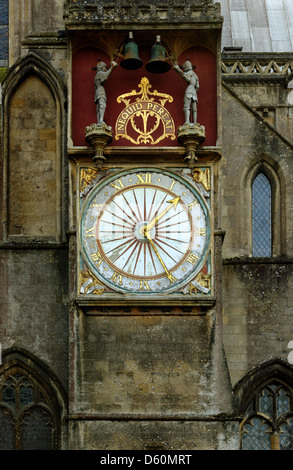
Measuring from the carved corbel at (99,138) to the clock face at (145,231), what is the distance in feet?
1.58

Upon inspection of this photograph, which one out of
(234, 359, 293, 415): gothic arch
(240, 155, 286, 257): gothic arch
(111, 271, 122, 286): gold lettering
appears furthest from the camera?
(240, 155, 286, 257): gothic arch

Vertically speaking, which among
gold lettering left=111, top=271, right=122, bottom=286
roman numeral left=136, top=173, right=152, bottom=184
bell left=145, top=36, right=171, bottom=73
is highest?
bell left=145, top=36, right=171, bottom=73

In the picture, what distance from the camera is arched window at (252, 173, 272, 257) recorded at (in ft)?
108

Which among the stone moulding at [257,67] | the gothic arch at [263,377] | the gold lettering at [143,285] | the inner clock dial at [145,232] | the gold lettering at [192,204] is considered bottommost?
the gothic arch at [263,377]

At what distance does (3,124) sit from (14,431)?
6.32 meters

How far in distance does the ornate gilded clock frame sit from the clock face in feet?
0.06

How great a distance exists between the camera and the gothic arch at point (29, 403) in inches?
1225

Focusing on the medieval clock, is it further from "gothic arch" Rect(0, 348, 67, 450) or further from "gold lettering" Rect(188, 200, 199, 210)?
"gothic arch" Rect(0, 348, 67, 450)

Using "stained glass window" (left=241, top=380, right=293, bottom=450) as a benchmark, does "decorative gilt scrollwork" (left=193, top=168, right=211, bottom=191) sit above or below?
above

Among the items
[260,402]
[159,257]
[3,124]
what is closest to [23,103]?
[3,124]

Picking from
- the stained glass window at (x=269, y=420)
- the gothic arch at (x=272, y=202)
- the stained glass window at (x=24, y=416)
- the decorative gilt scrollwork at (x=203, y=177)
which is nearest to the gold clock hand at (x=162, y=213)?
the decorative gilt scrollwork at (x=203, y=177)

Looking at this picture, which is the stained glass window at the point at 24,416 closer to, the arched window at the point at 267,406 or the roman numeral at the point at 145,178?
the arched window at the point at 267,406

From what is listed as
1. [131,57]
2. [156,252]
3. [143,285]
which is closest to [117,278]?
[143,285]

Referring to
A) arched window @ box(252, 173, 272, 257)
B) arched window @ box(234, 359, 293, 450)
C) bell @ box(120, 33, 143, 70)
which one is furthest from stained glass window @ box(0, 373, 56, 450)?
bell @ box(120, 33, 143, 70)
